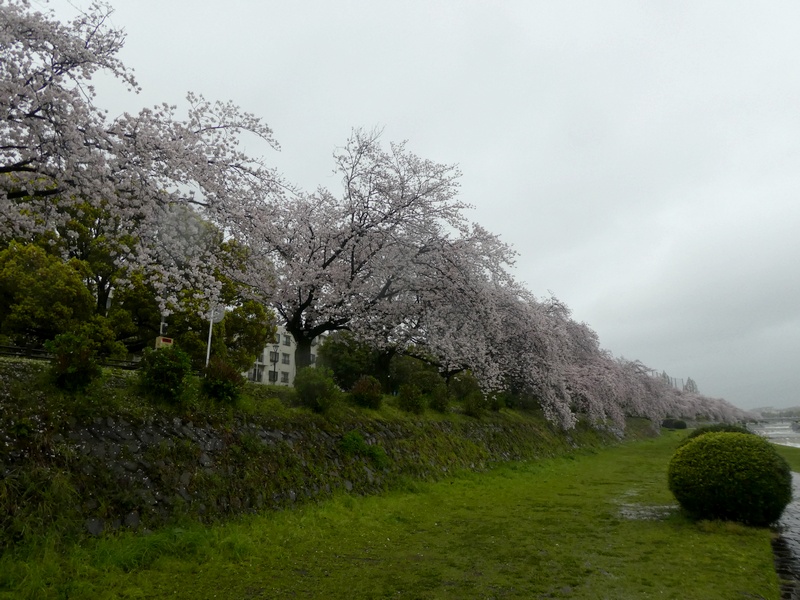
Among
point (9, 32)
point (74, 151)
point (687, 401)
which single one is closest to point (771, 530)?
point (74, 151)

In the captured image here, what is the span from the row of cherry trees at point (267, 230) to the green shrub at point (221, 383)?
1.51 meters

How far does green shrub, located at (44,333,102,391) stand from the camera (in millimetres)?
8406

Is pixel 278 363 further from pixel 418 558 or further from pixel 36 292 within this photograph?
pixel 418 558

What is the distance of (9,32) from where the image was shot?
297 inches

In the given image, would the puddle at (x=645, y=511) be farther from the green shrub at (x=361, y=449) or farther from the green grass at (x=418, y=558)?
the green shrub at (x=361, y=449)

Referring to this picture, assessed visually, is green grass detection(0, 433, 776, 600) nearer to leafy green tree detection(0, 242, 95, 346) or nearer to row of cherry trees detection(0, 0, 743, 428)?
row of cherry trees detection(0, 0, 743, 428)

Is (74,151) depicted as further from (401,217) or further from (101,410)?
(401,217)

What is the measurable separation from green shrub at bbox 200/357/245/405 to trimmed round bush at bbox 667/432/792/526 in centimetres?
954

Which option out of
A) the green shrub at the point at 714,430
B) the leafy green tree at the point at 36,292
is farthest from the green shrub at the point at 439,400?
the leafy green tree at the point at 36,292

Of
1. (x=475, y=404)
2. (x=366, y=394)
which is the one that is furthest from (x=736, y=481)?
(x=475, y=404)

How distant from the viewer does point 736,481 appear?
966 centimetres

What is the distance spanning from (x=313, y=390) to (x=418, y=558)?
6426 millimetres

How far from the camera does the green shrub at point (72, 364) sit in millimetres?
8406

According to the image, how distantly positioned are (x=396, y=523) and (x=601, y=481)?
1006 cm
